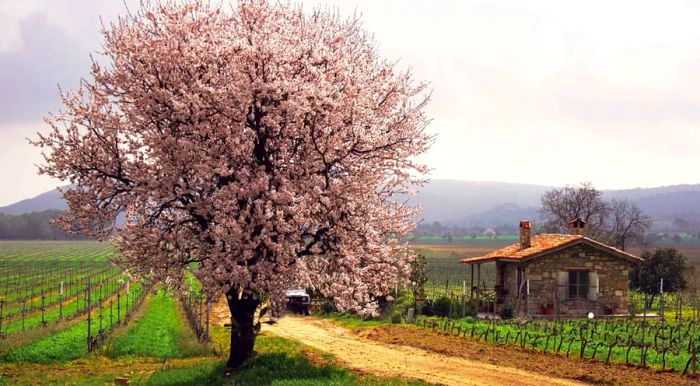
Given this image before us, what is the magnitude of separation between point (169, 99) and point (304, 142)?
4362 millimetres

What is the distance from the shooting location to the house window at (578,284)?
45.3 meters

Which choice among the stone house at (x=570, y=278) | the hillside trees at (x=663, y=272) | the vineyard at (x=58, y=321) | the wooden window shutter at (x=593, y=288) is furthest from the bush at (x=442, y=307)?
the hillside trees at (x=663, y=272)

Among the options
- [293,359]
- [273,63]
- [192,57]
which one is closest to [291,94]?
[273,63]

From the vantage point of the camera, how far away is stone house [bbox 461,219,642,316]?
4469 cm

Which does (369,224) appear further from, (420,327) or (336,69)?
(420,327)

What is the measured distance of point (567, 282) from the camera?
4534 cm

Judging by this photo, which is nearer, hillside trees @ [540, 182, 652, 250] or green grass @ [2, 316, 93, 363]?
green grass @ [2, 316, 93, 363]

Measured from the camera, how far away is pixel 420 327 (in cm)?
3950

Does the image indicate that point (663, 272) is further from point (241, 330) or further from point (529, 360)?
point (241, 330)

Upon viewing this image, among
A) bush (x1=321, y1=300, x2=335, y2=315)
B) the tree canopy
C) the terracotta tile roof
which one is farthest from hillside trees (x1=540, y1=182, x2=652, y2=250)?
bush (x1=321, y1=300, x2=335, y2=315)

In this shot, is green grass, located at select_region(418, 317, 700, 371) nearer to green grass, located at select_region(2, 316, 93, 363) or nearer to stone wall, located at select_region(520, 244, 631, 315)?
stone wall, located at select_region(520, 244, 631, 315)

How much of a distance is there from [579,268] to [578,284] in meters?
1.03

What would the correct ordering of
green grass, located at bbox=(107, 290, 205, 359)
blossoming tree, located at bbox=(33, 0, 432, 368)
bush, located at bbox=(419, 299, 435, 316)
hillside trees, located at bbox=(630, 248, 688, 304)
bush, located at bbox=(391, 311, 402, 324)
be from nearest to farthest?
blossoming tree, located at bbox=(33, 0, 432, 368)
green grass, located at bbox=(107, 290, 205, 359)
bush, located at bbox=(391, 311, 402, 324)
bush, located at bbox=(419, 299, 435, 316)
hillside trees, located at bbox=(630, 248, 688, 304)

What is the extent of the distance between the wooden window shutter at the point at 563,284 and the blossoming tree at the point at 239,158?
23721mm
